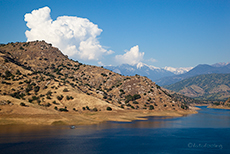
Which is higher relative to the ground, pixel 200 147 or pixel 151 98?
pixel 151 98

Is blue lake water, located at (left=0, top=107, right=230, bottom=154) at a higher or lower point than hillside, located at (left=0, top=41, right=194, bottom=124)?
lower

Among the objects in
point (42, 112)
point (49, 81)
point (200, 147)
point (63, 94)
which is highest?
point (49, 81)

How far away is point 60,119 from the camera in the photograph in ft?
303

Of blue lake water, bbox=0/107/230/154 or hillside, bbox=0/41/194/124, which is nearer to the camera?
blue lake water, bbox=0/107/230/154

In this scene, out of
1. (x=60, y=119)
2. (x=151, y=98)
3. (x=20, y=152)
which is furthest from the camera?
(x=151, y=98)

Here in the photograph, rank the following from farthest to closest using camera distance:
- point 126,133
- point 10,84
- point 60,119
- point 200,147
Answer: point 10,84 → point 60,119 → point 126,133 → point 200,147

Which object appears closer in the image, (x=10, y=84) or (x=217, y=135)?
(x=217, y=135)

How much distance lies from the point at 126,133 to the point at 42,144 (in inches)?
1186

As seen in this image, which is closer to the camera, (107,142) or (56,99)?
(107,142)

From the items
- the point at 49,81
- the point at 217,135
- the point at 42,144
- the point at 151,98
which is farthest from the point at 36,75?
the point at 217,135

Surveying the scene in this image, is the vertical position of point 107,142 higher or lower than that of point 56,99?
lower

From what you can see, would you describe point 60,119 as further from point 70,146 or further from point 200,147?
point 200,147

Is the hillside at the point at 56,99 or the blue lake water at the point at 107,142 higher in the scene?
the hillside at the point at 56,99

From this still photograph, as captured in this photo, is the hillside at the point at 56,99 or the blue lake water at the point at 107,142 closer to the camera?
the blue lake water at the point at 107,142
